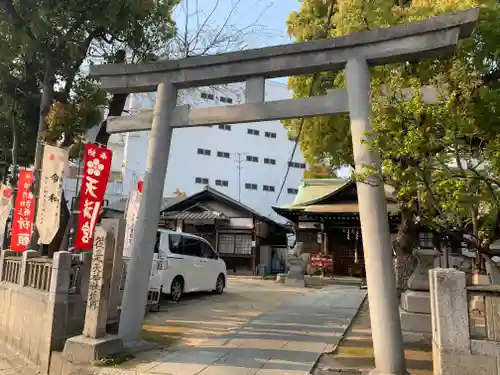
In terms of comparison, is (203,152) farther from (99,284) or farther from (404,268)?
(99,284)

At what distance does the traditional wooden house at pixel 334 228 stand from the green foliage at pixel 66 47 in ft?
42.1

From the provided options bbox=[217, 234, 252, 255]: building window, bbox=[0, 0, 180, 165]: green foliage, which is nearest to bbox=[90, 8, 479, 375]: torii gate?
bbox=[0, 0, 180, 165]: green foliage

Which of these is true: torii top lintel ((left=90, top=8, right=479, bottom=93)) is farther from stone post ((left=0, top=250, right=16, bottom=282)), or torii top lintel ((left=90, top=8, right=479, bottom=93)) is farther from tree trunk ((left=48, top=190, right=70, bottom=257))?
stone post ((left=0, top=250, right=16, bottom=282))

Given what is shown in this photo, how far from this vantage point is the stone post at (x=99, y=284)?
6.18 meters

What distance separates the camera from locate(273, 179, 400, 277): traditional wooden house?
2167 cm

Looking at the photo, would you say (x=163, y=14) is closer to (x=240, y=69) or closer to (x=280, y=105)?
(x=240, y=69)

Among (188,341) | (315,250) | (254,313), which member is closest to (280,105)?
(188,341)

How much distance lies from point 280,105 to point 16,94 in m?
9.58

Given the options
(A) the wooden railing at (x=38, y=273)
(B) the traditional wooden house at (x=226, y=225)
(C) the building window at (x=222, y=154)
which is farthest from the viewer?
(C) the building window at (x=222, y=154)

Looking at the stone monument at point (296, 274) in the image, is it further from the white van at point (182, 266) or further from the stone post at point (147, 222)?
the stone post at point (147, 222)

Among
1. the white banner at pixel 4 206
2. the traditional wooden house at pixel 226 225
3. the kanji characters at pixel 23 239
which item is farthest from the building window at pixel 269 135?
the kanji characters at pixel 23 239

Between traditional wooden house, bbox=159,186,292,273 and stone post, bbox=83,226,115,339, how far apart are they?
680 inches

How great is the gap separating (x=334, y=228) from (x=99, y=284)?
1810 centimetres

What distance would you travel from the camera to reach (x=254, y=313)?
34.1 feet
